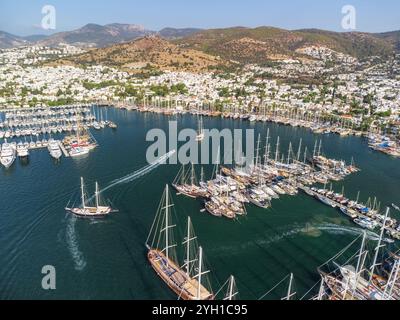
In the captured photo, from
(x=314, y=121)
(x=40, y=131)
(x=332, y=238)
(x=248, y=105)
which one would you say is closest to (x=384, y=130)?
(x=314, y=121)

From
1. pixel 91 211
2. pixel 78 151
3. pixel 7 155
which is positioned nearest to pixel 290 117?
pixel 78 151

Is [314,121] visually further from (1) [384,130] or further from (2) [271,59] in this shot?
(2) [271,59]

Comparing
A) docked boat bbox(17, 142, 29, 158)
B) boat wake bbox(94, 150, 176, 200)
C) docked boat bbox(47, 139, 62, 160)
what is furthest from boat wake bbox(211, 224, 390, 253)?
docked boat bbox(17, 142, 29, 158)

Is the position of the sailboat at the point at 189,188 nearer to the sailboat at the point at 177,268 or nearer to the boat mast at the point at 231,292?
the sailboat at the point at 177,268

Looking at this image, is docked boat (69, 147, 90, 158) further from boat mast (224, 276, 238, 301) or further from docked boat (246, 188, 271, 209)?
boat mast (224, 276, 238, 301)

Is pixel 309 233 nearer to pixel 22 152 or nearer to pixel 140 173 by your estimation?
pixel 140 173

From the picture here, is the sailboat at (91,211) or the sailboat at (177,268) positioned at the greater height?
the sailboat at (91,211)

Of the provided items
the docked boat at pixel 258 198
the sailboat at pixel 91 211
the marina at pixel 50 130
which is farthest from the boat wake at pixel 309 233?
the marina at pixel 50 130
